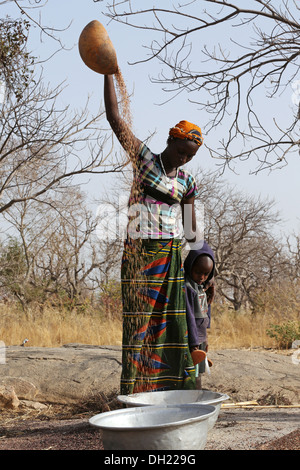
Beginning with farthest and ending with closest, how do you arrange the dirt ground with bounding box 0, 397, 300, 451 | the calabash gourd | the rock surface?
the rock surface < the calabash gourd < the dirt ground with bounding box 0, 397, 300, 451

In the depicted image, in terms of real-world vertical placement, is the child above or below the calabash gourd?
below

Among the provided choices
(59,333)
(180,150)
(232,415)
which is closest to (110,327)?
(59,333)

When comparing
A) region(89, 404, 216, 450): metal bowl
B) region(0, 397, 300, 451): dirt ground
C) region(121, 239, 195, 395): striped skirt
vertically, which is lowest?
region(0, 397, 300, 451): dirt ground

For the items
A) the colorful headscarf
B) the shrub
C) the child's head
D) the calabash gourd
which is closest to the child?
the child's head

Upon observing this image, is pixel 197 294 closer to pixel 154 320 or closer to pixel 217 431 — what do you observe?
pixel 154 320

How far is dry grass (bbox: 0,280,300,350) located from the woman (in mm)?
4564

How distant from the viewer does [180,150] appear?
3408mm

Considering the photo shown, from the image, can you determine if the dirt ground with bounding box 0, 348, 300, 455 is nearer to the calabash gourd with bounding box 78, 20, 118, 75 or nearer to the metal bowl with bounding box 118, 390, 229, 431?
the metal bowl with bounding box 118, 390, 229, 431

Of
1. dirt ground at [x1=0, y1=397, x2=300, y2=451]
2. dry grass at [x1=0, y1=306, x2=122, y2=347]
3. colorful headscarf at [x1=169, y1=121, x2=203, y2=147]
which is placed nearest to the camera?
dirt ground at [x1=0, y1=397, x2=300, y2=451]

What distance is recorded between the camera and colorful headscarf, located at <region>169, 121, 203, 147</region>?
336 cm

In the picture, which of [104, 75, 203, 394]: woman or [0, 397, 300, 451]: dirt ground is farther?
[104, 75, 203, 394]: woman

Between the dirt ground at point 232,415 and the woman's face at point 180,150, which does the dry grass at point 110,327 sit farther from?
the woman's face at point 180,150

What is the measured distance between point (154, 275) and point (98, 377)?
2.09 meters
